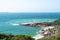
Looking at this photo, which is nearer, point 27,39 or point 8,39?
point 8,39

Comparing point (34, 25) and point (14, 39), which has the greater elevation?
point (14, 39)

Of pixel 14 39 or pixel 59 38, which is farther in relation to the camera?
pixel 59 38

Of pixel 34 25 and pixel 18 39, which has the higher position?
pixel 18 39

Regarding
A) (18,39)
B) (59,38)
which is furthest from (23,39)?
(59,38)

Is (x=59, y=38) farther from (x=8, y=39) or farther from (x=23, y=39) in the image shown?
(x=8, y=39)

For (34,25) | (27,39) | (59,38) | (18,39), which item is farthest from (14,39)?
(34,25)

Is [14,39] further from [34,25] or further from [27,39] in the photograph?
[34,25]

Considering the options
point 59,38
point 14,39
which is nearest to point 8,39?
point 14,39

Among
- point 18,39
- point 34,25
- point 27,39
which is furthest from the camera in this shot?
point 34,25

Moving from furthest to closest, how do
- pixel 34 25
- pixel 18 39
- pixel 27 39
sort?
pixel 34 25 < pixel 27 39 < pixel 18 39
